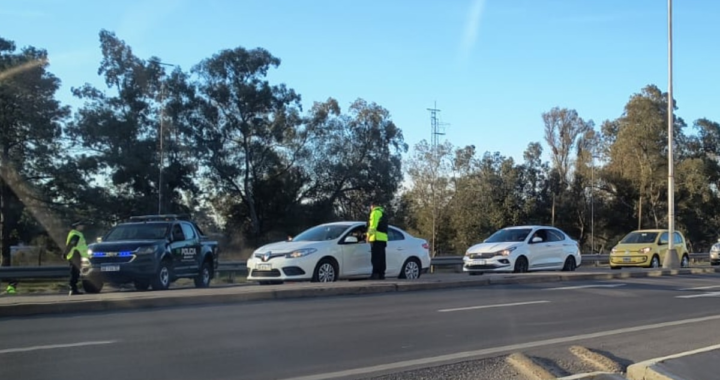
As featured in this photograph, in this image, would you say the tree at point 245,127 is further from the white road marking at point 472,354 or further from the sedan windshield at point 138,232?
the white road marking at point 472,354

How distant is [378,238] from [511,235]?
6.91 meters

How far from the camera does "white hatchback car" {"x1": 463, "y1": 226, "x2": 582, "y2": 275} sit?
20.2 m

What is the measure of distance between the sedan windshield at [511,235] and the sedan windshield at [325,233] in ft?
20.9

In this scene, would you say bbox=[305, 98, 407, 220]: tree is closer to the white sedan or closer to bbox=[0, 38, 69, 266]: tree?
bbox=[0, 38, 69, 266]: tree

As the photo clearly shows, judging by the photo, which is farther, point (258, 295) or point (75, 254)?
point (75, 254)

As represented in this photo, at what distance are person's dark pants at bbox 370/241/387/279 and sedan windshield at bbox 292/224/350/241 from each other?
870mm

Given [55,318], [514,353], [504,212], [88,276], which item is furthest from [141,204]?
[514,353]

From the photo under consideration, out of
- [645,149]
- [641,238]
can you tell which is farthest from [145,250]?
[645,149]

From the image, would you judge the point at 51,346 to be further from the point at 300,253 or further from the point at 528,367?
the point at 300,253

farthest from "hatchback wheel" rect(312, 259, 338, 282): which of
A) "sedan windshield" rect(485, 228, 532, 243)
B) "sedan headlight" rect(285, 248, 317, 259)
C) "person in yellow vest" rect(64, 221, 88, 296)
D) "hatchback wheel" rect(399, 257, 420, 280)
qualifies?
"sedan windshield" rect(485, 228, 532, 243)

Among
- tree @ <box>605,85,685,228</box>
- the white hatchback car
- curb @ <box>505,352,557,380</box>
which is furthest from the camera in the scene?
tree @ <box>605,85,685,228</box>

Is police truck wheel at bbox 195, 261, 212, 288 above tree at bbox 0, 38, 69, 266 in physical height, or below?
below

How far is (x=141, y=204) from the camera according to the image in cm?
4453

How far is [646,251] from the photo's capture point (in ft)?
86.0
